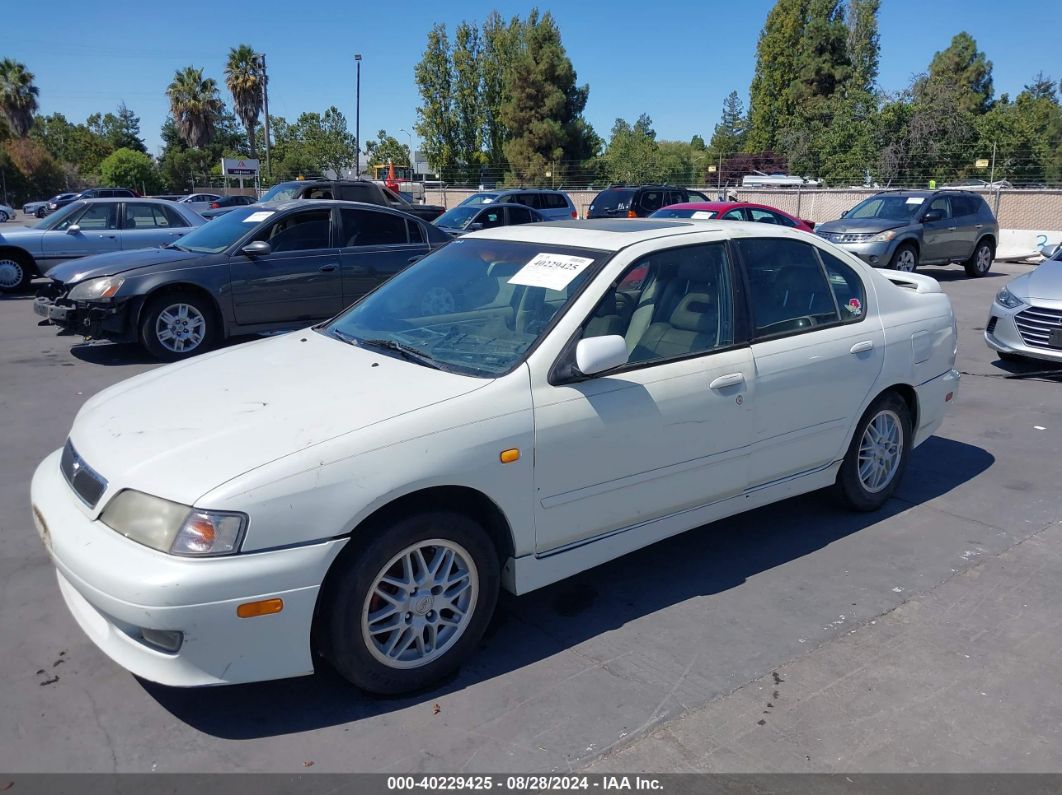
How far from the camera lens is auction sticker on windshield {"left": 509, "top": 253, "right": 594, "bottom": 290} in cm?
390

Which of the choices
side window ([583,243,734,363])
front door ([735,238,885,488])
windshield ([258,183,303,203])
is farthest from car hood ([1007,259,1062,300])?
windshield ([258,183,303,203])

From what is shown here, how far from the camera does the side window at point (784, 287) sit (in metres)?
4.42

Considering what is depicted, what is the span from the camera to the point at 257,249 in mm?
8906

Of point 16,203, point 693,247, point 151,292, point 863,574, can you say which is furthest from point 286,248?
point 16,203

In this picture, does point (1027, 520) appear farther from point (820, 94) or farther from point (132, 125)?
point (132, 125)

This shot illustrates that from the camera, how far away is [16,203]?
56531 millimetres

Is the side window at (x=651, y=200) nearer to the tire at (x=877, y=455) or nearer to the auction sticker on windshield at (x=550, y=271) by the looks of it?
the tire at (x=877, y=455)

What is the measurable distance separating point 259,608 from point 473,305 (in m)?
1.83

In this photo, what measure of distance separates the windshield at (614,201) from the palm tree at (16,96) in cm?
5639

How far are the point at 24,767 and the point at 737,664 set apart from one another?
263 cm

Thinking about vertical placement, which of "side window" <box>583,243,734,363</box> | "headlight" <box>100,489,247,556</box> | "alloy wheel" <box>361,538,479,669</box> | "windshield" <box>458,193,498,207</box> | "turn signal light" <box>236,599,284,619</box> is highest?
"windshield" <box>458,193,498,207</box>

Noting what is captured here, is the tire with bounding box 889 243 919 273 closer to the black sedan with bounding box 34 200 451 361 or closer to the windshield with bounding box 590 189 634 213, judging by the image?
the windshield with bounding box 590 189 634 213

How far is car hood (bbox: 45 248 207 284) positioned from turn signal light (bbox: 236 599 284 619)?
6984 mm

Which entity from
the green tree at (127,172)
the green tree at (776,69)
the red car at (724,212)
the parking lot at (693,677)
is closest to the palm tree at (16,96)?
the green tree at (127,172)
